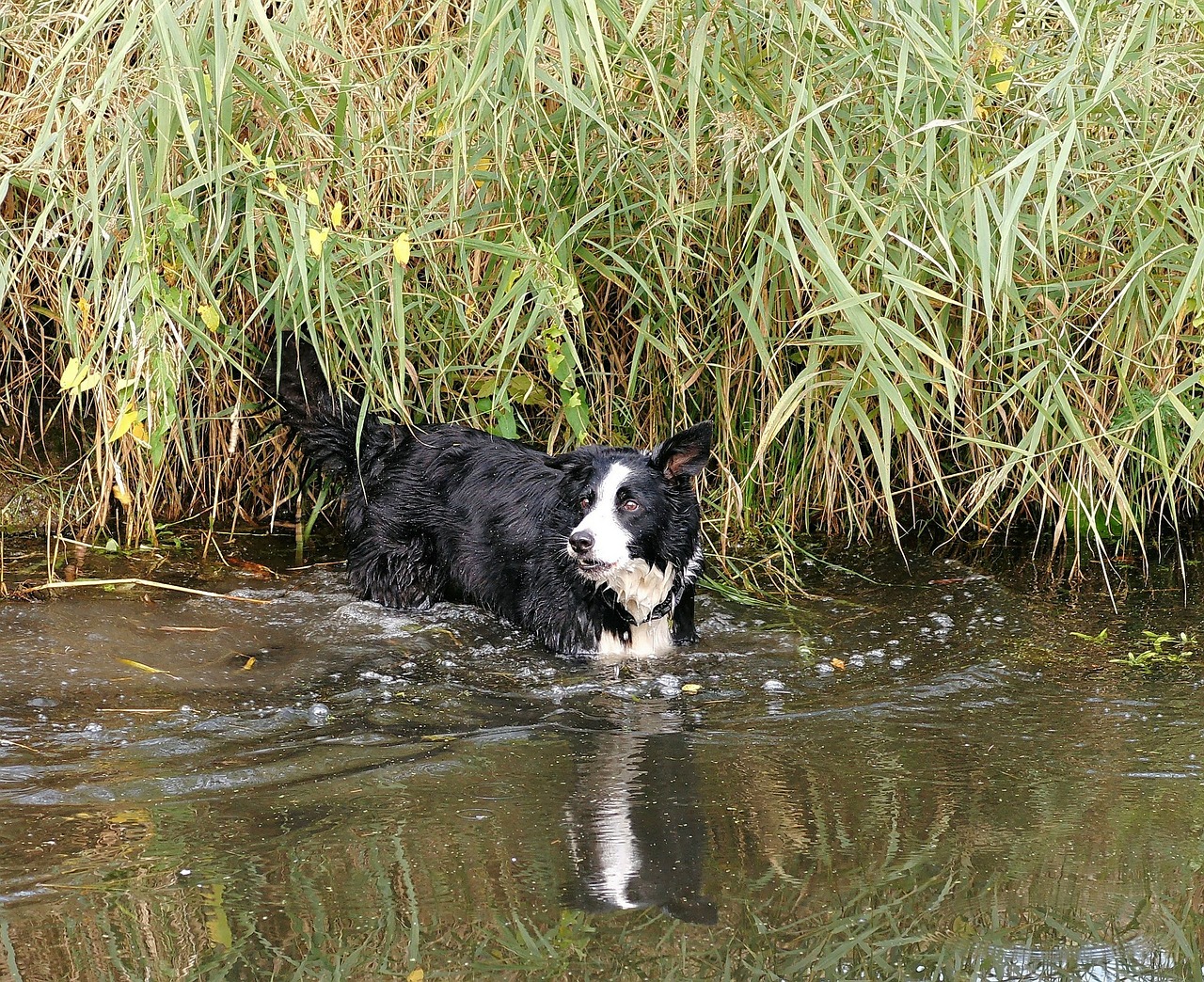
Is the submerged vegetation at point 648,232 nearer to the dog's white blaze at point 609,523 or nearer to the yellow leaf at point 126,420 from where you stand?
the yellow leaf at point 126,420

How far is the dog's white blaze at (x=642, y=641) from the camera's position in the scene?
449 cm

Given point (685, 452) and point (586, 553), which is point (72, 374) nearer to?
point (586, 553)

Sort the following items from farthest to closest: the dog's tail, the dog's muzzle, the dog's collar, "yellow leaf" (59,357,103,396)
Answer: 1. the dog's tail
2. the dog's collar
3. the dog's muzzle
4. "yellow leaf" (59,357,103,396)

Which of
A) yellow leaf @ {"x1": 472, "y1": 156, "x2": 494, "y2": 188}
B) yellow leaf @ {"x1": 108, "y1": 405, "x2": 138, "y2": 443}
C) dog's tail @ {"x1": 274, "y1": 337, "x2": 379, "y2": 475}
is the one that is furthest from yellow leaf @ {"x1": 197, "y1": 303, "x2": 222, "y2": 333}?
yellow leaf @ {"x1": 472, "y1": 156, "x2": 494, "y2": 188}

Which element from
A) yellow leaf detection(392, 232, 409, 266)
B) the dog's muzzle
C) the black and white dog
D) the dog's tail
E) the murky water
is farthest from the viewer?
the dog's tail

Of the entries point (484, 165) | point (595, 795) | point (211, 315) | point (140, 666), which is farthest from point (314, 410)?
point (595, 795)

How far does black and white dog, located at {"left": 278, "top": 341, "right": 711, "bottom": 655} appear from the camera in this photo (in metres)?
4.36

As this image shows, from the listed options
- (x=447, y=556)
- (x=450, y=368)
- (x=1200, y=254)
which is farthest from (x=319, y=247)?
(x=1200, y=254)

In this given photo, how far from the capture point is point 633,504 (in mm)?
4344

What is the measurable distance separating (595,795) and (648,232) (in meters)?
2.08

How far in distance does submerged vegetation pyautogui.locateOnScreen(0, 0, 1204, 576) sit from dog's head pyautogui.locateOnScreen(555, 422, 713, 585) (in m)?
0.28

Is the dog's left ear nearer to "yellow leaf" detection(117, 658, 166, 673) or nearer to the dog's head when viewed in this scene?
the dog's head

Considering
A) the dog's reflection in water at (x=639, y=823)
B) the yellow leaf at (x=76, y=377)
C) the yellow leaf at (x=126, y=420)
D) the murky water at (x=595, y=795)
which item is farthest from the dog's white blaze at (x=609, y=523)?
the yellow leaf at (x=76, y=377)

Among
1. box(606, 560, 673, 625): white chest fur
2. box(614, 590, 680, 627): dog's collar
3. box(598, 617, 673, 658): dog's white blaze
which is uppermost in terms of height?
box(606, 560, 673, 625): white chest fur
